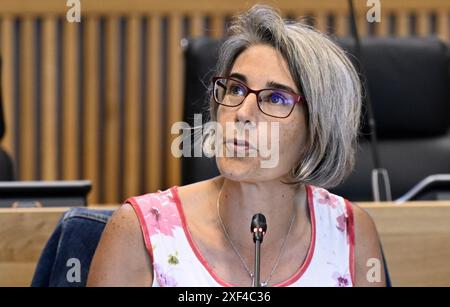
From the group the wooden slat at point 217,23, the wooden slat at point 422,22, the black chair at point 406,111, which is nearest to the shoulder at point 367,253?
the black chair at point 406,111

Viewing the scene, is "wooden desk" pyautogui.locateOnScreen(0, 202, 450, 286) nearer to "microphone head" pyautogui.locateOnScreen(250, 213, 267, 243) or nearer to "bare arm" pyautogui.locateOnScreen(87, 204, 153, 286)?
"bare arm" pyautogui.locateOnScreen(87, 204, 153, 286)

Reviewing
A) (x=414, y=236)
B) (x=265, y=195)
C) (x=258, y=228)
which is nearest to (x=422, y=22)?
(x=414, y=236)

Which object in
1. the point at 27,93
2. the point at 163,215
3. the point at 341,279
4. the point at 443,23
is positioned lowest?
the point at 341,279

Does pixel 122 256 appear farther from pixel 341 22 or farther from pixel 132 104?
pixel 341 22

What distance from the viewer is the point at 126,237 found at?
112 cm

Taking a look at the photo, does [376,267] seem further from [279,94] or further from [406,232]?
[279,94]

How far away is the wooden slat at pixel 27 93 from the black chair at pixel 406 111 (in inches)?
58.1

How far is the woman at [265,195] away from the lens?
1106mm

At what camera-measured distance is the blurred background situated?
3162 mm

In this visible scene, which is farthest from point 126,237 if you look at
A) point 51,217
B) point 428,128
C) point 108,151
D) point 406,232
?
point 108,151

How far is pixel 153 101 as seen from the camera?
3.19 metres

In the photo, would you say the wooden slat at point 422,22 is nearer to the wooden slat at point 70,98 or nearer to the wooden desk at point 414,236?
the wooden slat at point 70,98

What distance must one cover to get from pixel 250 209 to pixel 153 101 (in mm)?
2037
